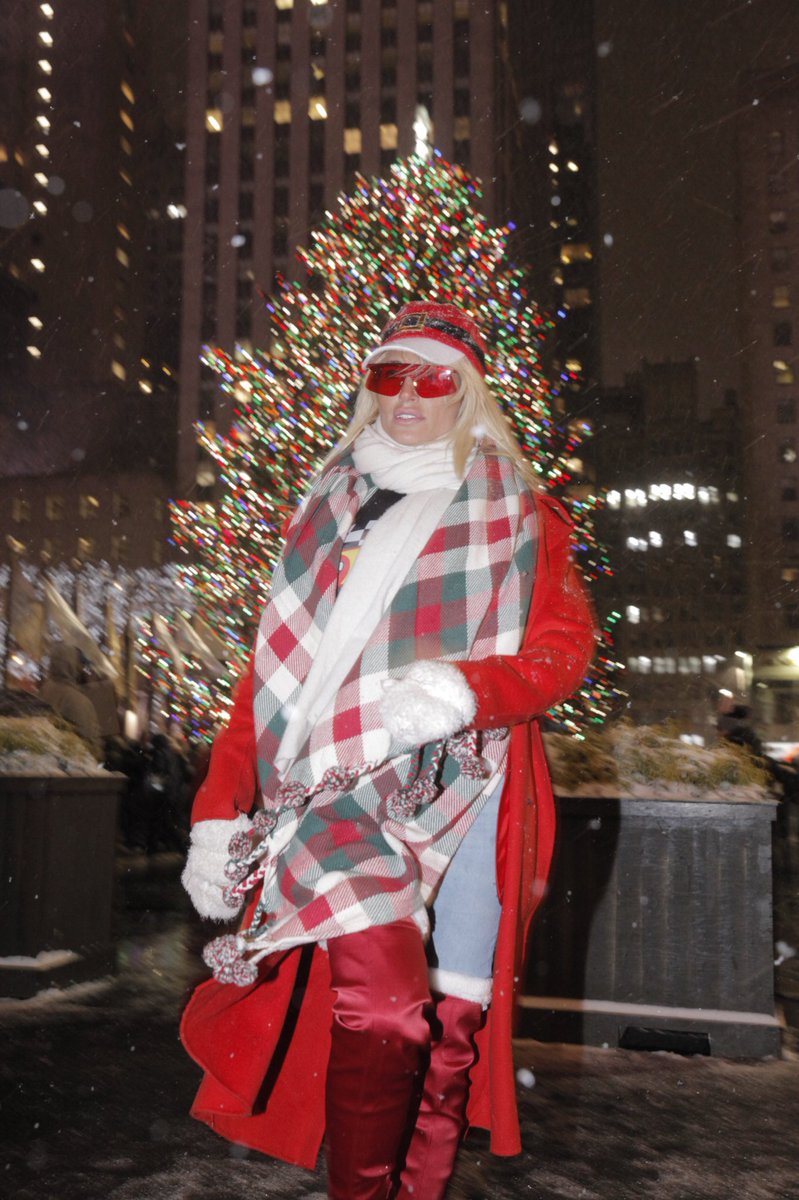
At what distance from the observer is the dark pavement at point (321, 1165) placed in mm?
3283

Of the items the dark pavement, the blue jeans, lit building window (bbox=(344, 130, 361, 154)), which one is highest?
lit building window (bbox=(344, 130, 361, 154))

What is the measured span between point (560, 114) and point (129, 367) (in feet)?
168

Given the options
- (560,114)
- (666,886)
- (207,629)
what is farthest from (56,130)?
(666,886)

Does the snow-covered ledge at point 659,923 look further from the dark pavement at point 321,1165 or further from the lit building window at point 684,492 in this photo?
the lit building window at point 684,492

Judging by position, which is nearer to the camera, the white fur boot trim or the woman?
the woman

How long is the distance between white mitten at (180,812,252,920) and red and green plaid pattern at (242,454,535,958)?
0.25 feet

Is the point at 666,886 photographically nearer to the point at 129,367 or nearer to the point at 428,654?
the point at 428,654

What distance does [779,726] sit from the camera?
2361 inches

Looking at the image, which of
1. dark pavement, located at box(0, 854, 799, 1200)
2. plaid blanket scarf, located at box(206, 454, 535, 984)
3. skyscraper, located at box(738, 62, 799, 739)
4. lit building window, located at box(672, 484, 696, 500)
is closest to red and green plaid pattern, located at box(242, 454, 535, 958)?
plaid blanket scarf, located at box(206, 454, 535, 984)

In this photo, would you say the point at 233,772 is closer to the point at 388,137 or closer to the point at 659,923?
the point at 659,923

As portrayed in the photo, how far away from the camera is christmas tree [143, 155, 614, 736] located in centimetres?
1541

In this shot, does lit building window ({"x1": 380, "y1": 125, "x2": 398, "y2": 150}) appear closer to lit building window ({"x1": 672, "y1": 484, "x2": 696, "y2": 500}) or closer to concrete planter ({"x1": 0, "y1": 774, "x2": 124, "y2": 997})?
lit building window ({"x1": 672, "y1": 484, "x2": 696, "y2": 500})

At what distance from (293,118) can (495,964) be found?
89815 mm

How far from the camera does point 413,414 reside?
9.06 ft
